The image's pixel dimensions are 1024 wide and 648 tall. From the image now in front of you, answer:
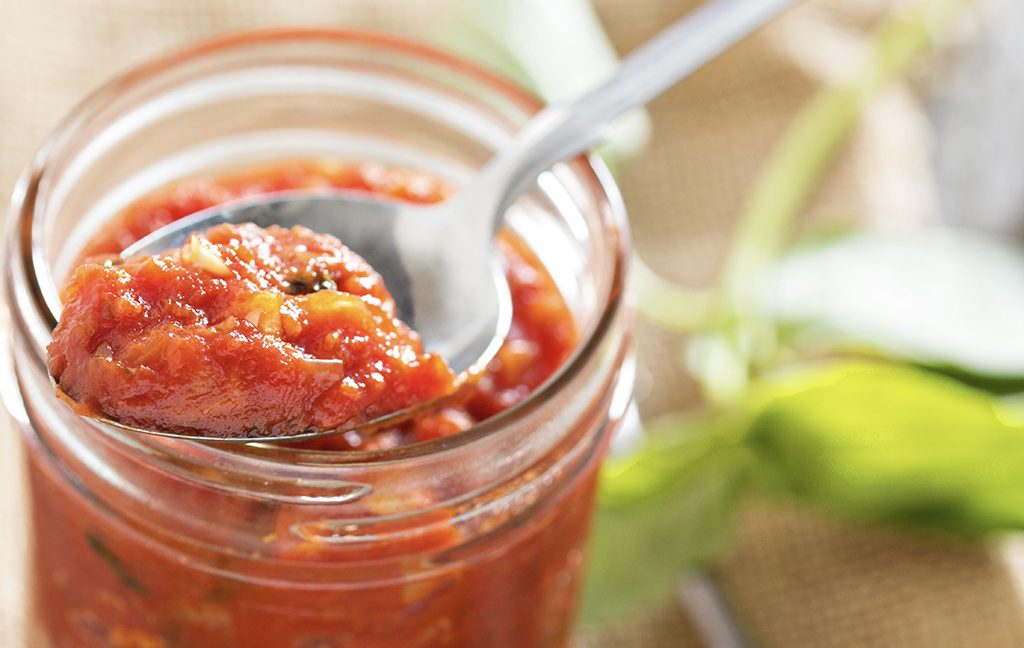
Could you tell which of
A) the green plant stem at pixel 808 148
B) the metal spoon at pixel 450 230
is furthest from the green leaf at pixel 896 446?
the metal spoon at pixel 450 230

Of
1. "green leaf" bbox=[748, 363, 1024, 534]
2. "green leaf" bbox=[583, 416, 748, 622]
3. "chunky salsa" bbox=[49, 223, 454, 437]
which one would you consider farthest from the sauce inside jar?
"green leaf" bbox=[748, 363, 1024, 534]

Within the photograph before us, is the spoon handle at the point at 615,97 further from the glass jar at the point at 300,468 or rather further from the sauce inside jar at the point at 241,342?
the sauce inside jar at the point at 241,342

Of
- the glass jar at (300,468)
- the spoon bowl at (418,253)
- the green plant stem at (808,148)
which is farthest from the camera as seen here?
the green plant stem at (808,148)

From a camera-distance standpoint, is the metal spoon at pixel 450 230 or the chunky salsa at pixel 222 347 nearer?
the chunky salsa at pixel 222 347

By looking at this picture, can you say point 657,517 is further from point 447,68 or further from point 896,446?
point 447,68

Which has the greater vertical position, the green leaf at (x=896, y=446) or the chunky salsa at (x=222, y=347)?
the green leaf at (x=896, y=446)

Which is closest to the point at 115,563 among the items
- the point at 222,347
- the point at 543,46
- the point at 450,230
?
the point at 222,347

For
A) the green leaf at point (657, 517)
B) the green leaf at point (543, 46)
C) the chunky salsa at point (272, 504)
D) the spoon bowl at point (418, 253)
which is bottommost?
the chunky salsa at point (272, 504)
